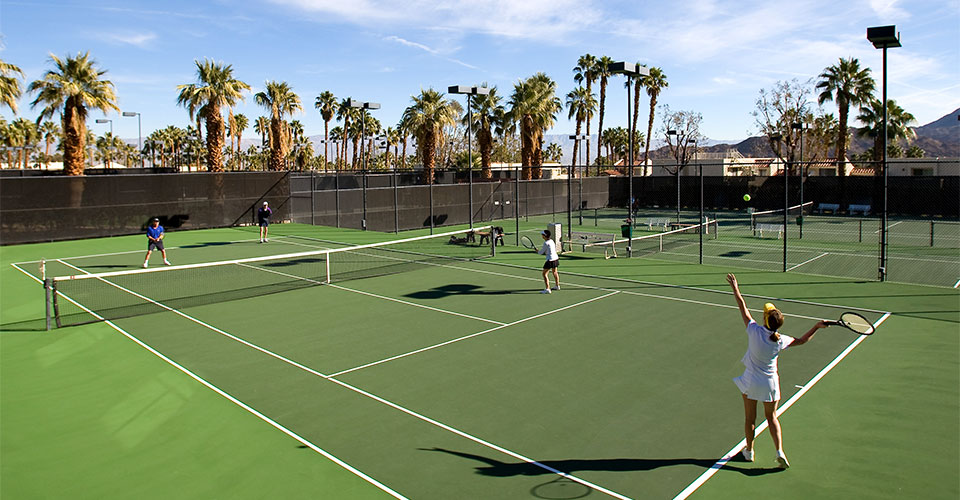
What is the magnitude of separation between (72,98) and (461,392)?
109ft

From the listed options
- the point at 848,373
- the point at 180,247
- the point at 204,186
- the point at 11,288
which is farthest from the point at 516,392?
the point at 204,186

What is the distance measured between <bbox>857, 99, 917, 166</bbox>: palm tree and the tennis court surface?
129ft

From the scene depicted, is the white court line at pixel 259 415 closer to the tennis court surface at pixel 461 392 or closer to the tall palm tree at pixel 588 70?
the tennis court surface at pixel 461 392

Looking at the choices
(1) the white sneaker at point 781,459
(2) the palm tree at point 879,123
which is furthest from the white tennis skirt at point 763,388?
(2) the palm tree at point 879,123

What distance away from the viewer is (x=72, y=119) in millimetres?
33375

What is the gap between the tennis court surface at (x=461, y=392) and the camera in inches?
281

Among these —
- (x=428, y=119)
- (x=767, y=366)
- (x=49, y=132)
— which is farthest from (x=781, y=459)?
(x=49, y=132)

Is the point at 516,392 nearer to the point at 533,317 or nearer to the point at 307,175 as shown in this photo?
the point at 533,317

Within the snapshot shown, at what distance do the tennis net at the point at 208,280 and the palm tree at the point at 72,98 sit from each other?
60.1ft

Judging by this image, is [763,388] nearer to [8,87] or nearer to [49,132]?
[8,87]

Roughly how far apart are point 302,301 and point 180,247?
12724 millimetres

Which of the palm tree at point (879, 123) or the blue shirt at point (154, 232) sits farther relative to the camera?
the palm tree at point (879, 123)

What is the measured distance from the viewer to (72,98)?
33312 millimetres

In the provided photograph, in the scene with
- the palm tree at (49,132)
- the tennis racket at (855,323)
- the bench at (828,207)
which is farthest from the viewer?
the palm tree at (49,132)
